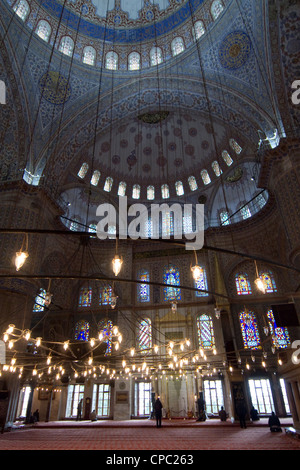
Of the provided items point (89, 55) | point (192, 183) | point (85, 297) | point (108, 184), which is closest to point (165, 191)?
point (192, 183)

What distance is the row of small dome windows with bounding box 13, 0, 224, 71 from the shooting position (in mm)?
13086

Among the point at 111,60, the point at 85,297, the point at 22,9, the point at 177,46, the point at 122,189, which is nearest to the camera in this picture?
the point at 22,9

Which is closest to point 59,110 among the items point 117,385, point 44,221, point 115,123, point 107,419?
point 115,123

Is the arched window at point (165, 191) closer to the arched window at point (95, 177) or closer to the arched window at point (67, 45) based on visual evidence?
the arched window at point (95, 177)

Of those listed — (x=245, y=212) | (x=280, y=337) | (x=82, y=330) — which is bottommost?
(x=280, y=337)

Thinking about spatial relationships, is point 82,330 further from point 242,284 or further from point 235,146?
point 235,146

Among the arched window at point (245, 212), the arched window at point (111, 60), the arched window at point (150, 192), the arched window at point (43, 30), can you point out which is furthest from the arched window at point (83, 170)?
the arched window at point (245, 212)

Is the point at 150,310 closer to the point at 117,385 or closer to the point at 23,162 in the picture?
the point at 117,385

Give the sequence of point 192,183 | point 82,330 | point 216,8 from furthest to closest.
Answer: point 192,183 < point 82,330 < point 216,8

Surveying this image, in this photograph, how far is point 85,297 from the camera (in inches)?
695

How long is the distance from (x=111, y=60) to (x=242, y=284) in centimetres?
1478

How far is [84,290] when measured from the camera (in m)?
17.8

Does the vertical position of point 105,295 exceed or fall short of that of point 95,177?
it falls short
